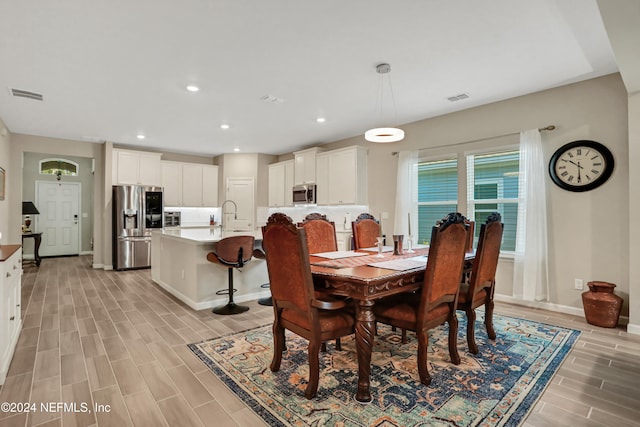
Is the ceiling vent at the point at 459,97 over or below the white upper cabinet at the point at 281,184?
over

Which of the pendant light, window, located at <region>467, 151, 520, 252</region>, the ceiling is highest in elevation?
the ceiling

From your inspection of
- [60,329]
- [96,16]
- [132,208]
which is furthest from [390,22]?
[132,208]

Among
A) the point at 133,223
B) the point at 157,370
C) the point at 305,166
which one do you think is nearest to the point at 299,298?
the point at 157,370

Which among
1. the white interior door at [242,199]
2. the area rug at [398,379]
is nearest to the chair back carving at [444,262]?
the area rug at [398,379]

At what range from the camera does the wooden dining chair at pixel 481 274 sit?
2.58 metres

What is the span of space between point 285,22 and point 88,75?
2363 millimetres

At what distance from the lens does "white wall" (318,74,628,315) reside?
11.1 feet

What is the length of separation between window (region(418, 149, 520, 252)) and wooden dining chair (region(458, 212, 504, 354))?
1.70 meters

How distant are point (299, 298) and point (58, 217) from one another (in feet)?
30.9

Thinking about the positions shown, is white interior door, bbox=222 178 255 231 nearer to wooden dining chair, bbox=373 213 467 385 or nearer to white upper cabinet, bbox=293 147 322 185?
white upper cabinet, bbox=293 147 322 185

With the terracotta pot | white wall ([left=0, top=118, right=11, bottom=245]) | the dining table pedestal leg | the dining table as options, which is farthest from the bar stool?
white wall ([left=0, top=118, right=11, bottom=245])

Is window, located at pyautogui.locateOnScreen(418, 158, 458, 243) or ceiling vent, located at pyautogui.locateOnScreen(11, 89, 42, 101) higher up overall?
ceiling vent, located at pyautogui.locateOnScreen(11, 89, 42, 101)

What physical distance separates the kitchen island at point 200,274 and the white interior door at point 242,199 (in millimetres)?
2887

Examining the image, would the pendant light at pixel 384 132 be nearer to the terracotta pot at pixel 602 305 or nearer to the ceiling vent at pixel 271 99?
the ceiling vent at pixel 271 99
